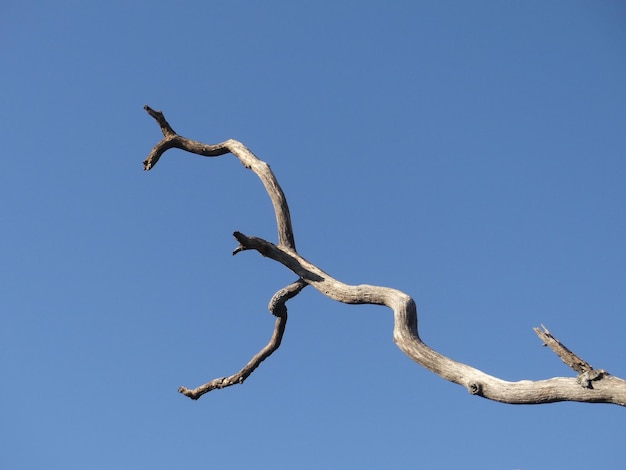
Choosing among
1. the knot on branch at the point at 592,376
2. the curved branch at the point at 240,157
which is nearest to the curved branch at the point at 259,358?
the curved branch at the point at 240,157

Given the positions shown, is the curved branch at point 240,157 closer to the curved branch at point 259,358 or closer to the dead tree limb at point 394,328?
the dead tree limb at point 394,328

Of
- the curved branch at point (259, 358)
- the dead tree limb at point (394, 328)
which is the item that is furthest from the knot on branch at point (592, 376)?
the curved branch at point (259, 358)

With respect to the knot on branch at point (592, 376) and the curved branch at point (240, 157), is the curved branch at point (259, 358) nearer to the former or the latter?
the curved branch at point (240, 157)

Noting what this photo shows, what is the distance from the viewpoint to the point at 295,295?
645 cm

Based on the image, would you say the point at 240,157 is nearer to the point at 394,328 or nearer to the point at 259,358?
the point at 259,358

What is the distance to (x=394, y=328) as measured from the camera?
16.9 feet

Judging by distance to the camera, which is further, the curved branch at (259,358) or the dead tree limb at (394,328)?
the curved branch at (259,358)

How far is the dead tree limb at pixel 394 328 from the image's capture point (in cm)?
409

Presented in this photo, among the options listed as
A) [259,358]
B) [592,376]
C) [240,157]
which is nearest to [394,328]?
[592,376]

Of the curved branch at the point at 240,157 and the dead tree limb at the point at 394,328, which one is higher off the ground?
the curved branch at the point at 240,157

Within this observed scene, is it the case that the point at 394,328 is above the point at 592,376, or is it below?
above

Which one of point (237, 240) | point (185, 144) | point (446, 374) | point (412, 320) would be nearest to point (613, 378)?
point (446, 374)

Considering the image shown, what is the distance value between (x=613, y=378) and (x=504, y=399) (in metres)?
0.75

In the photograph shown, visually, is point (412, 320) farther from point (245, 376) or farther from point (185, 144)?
point (185, 144)
